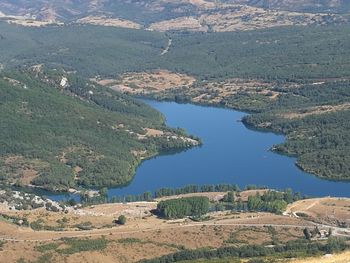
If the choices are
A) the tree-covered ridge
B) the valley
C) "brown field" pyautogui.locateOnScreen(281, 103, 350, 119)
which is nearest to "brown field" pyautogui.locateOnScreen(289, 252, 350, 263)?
the valley

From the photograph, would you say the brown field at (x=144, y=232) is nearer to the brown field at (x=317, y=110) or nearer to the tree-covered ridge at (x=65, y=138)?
the tree-covered ridge at (x=65, y=138)

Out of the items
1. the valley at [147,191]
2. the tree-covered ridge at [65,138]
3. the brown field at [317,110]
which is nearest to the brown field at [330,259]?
the valley at [147,191]

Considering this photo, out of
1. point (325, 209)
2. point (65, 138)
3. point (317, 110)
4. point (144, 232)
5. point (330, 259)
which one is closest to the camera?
point (330, 259)

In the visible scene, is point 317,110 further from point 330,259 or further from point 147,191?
point 330,259

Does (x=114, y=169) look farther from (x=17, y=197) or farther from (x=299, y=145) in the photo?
(x=299, y=145)

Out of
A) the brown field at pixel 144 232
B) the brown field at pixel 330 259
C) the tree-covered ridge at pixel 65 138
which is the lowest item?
the brown field at pixel 330 259

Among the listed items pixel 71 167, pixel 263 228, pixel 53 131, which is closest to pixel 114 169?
pixel 71 167

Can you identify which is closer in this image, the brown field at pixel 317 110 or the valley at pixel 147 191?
the valley at pixel 147 191

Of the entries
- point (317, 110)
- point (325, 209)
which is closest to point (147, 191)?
point (325, 209)

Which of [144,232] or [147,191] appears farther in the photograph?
[147,191]
